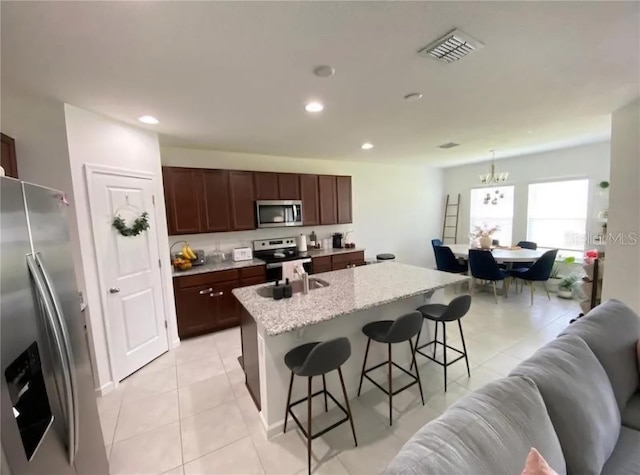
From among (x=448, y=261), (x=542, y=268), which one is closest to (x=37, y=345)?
(x=448, y=261)

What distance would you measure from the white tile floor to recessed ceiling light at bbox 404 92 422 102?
1939 millimetres

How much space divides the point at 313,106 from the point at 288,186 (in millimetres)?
2031

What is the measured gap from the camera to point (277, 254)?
439cm

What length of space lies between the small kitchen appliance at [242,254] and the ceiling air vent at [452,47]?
3.24 m

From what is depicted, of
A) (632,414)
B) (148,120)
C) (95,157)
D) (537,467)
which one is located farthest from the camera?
(148,120)

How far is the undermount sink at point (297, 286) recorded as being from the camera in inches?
91.9

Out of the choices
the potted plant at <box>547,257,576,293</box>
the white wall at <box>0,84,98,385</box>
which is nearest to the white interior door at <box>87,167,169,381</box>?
the white wall at <box>0,84,98,385</box>

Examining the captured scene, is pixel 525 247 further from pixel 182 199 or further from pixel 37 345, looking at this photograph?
pixel 37 345

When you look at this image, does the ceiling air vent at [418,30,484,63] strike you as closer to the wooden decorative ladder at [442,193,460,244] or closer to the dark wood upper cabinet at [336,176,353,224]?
the dark wood upper cabinet at [336,176,353,224]

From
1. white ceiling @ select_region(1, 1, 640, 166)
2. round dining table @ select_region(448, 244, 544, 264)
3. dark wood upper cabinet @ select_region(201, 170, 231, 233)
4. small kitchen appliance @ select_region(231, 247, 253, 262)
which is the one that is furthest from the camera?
round dining table @ select_region(448, 244, 544, 264)

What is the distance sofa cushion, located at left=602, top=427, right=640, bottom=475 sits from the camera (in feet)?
3.97

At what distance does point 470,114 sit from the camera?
282 cm

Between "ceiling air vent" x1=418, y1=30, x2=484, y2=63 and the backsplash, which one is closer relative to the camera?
"ceiling air vent" x1=418, y1=30, x2=484, y2=63

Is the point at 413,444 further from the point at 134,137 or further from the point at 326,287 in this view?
the point at 134,137
